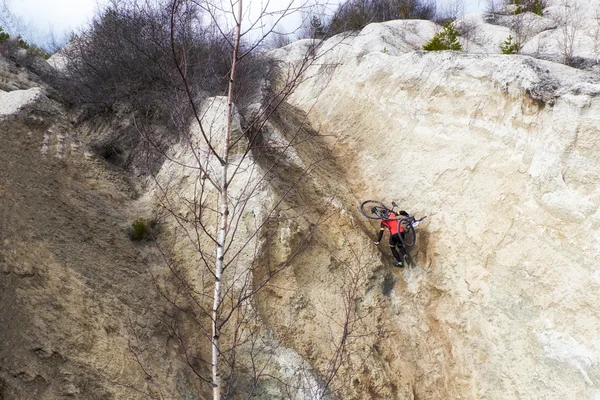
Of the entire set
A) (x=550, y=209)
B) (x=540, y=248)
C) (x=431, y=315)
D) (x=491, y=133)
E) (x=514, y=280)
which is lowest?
(x=431, y=315)

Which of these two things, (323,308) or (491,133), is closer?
(323,308)

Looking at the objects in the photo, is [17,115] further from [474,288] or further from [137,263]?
[474,288]

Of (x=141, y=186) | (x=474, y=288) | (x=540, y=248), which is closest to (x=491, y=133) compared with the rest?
(x=540, y=248)

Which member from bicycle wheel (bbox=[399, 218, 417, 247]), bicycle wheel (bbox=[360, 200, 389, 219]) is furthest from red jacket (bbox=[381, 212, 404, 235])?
bicycle wheel (bbox=[360, 200, 389, 219])

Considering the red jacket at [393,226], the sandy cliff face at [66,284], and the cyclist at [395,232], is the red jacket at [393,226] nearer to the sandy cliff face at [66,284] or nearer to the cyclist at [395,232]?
the cyclist at [395,232]

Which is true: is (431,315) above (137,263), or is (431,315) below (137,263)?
below

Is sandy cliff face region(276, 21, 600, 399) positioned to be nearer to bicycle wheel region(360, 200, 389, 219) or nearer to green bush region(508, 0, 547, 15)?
bicycle wheel region(360, 200, 389, 219)

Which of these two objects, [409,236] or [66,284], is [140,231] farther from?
[409,236]

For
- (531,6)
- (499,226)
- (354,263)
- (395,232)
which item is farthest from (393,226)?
(531,6)
